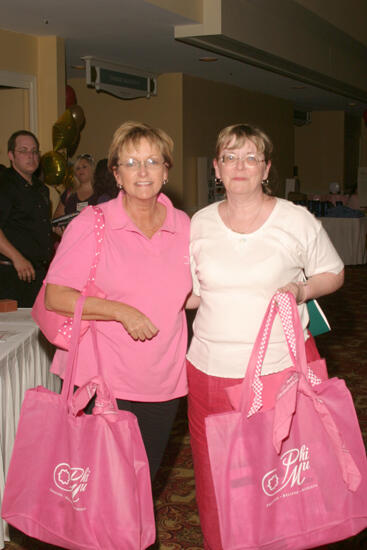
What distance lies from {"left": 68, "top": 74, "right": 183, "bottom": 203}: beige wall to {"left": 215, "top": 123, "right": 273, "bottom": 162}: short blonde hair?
754cm

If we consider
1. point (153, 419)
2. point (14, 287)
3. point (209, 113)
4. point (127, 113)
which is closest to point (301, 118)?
point (209, 113)

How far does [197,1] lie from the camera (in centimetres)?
617

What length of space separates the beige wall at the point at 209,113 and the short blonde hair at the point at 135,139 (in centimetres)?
675

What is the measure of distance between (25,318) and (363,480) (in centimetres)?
161

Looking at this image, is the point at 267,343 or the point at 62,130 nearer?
the point at 267,343

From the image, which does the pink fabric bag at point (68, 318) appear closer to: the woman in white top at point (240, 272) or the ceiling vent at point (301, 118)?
the woman in white top at point (240, 272)

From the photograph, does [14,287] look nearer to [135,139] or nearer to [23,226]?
[23,226]

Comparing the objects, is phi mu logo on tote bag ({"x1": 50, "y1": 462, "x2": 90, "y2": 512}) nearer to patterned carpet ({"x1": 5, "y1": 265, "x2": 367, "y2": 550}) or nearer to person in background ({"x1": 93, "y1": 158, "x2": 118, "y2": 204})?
patterned carpet ({"x1": 5, "y1": 265, "x2": 367, "y2": 550})

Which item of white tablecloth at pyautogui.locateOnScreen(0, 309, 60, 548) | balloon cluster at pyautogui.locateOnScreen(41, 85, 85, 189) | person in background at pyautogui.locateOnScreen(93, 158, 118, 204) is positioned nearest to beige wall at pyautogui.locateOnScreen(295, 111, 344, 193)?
balloon cluster at pyautogui.locateOnScreen(41, 85, 85, 189)

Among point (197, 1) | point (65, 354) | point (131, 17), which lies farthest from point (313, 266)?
point (197, 1)

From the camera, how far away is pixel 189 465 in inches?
129

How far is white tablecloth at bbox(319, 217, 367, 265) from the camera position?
10094mm

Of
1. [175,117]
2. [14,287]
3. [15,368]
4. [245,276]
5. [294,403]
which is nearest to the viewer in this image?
[294,403]

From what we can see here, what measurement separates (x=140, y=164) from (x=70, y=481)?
2.81 ft
